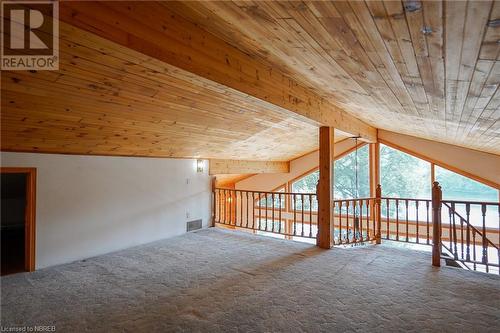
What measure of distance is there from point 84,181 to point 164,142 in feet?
4.36

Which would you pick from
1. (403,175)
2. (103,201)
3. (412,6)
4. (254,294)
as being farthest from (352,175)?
(412,6)

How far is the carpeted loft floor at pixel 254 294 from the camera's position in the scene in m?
2.42

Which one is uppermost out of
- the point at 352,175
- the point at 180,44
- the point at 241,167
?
the point at 180,44

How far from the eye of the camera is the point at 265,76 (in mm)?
3176

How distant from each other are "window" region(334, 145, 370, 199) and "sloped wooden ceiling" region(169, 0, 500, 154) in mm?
4979

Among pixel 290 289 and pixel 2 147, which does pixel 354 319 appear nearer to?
pixel 290 289

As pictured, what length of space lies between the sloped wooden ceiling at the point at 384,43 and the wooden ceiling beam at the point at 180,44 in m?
0.11

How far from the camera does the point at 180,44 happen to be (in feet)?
7.38

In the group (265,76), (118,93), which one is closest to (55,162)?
(118,93)

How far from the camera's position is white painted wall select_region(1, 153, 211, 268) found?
12.7 ft

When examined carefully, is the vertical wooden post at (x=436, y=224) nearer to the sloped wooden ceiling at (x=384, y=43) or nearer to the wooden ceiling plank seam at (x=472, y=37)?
the sloped wooden ceiling at (x=384, y=43)

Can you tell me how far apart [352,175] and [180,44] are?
725cm

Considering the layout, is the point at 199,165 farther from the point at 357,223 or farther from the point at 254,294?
the point at 357,223

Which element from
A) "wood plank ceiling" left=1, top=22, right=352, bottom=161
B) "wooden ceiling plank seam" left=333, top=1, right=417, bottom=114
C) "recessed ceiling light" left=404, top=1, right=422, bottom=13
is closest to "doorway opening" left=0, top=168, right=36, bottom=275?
"wood plank ceiling" left=1, top=22, right=352, bottom=161
